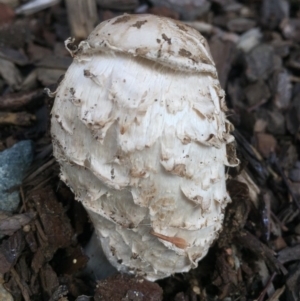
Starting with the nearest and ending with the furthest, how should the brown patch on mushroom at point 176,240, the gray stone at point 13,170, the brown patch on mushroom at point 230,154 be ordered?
the brown patch on mushroom at point 176,240 < the brown patch on mushroom at point 230,154 < the gray stone at point 13,170

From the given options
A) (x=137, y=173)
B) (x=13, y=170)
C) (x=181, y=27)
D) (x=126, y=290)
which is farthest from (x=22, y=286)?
(x=181, y=27)

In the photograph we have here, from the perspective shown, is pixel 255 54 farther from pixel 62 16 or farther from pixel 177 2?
pixel 62 16

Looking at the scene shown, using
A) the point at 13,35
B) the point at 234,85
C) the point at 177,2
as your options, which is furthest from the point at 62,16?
the point at 234,85

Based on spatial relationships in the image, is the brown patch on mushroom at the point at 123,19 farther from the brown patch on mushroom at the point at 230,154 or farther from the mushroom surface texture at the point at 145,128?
the brown patch on mushroom at the point at 230,154

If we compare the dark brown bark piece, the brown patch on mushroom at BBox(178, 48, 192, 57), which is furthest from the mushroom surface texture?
the dark brown bark piece

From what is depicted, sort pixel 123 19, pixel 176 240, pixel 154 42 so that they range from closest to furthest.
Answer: pixel 154 42, pixel 123 19, pixel 176 240

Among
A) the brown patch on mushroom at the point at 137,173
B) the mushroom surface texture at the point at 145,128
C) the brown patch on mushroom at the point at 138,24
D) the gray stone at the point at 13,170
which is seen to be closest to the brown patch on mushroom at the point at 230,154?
the mushroom surface texture at the point at 145,128

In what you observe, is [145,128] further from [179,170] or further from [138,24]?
[138,24]

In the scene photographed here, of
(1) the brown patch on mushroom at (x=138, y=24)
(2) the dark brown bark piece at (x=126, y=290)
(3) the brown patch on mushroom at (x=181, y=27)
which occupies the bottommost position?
(2) the dark brown bark piece at (x=126, y=290)
